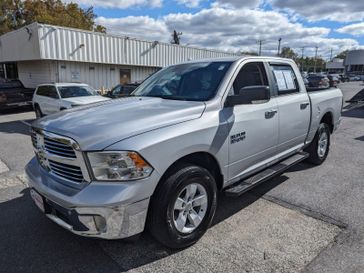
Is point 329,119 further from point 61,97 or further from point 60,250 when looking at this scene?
point 61,97

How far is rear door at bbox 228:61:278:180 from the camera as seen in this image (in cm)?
329

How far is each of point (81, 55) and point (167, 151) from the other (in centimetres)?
1697

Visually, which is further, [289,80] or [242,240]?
[289,80]

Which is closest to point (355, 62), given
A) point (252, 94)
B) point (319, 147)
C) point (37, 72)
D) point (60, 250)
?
point (37, 72)

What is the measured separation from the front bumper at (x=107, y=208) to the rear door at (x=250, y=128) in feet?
3.96

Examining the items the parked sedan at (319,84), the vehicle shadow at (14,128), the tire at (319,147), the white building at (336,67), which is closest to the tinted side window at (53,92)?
the vehicle shadow at (14,128)

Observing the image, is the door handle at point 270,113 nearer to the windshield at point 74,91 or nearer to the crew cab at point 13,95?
the windshield at point 74,91

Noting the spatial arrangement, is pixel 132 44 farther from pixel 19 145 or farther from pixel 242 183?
pixel 242 183

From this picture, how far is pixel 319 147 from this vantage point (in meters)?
5.52

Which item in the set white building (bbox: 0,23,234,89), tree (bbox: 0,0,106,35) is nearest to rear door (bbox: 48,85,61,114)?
white building (bbox: 0,23,234,89)

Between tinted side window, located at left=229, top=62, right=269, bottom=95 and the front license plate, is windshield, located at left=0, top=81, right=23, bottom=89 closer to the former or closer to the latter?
the front license plate

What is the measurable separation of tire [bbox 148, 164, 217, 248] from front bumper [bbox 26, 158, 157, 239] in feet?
0.45

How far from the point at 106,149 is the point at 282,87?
299 cm

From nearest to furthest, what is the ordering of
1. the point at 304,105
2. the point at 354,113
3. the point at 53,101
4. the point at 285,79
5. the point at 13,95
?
the point at 285,79 → the point at 304,105 → the point at 53,101 → the point at 354,113 → the point at 13,95
